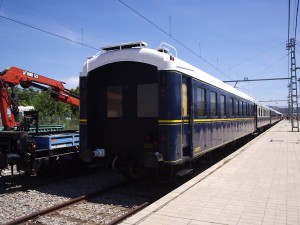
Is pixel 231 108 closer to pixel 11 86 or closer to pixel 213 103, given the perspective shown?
pixel 213 103

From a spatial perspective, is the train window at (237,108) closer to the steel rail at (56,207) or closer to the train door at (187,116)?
the train door at (187,116)

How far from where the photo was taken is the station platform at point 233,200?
545 cm

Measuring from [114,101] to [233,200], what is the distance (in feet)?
13.2

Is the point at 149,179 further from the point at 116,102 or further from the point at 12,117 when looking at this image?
the point at 12,117

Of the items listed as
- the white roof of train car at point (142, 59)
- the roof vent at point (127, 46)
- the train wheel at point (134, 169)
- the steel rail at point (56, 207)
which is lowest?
the steel rail at point (56, 207)

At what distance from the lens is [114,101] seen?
9.11 m

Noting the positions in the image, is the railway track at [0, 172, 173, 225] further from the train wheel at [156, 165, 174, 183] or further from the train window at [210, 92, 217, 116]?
the train window at [210, 92, 217, 116]

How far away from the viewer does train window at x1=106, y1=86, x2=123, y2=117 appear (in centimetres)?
902

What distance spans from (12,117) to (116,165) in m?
4.36

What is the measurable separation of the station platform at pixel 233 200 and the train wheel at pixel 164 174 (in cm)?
61

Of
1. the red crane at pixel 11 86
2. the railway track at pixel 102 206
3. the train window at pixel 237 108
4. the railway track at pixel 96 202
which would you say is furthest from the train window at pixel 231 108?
the red crane at pixel 11 86

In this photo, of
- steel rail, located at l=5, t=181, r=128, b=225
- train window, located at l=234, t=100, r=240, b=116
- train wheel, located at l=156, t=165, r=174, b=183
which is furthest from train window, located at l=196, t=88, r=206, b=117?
train window, located at l=234, t=100, r=240, b=116

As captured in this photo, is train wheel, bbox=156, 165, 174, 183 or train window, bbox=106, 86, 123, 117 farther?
train window, bbox=106, 86, 123, 117

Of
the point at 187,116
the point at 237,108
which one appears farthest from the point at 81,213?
the point at 237,108
